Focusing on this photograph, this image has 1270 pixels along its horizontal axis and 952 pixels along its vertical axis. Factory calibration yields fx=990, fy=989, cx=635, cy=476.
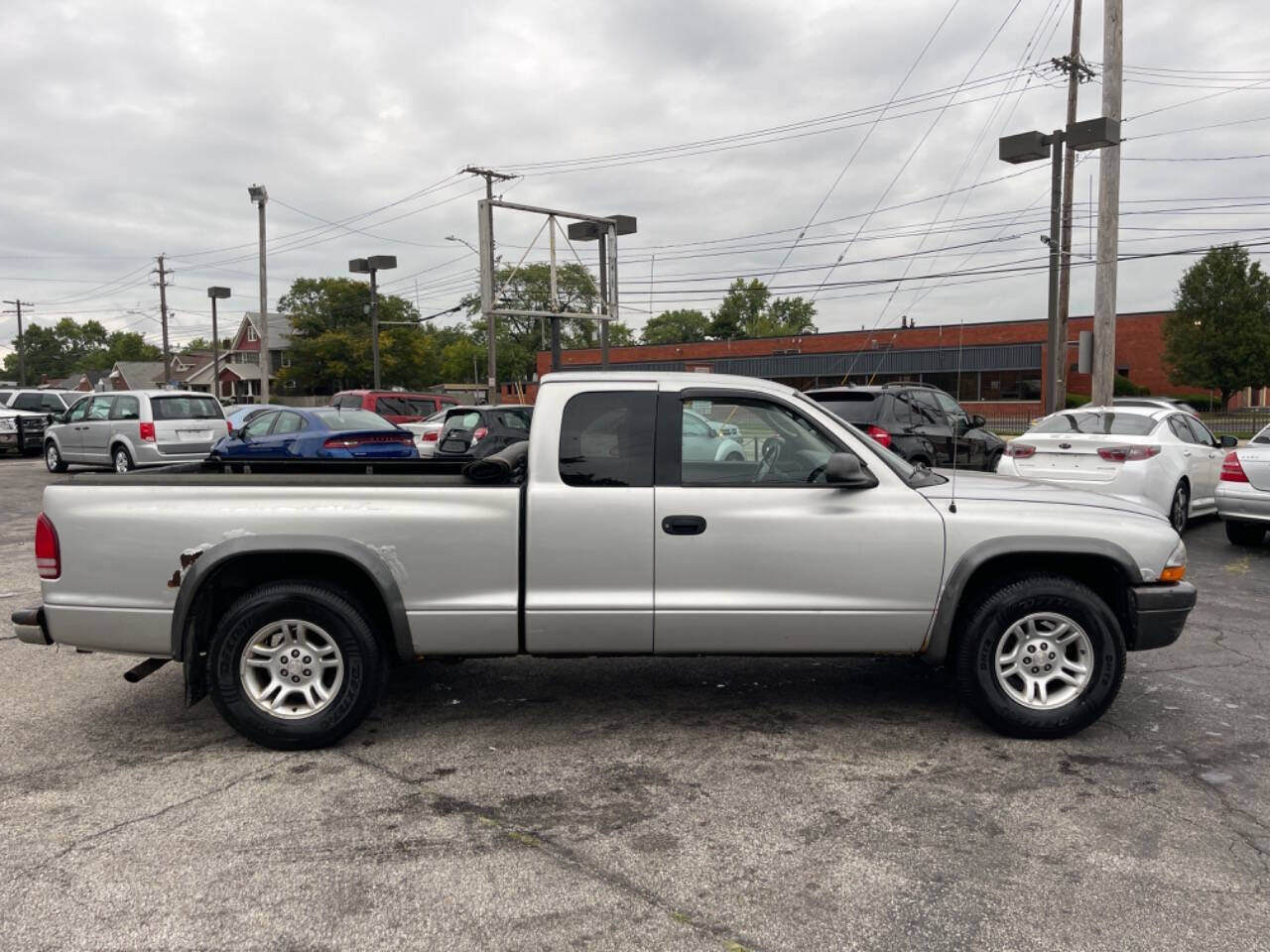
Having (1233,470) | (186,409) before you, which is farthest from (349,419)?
(1233,470)

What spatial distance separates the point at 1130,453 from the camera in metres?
10.3

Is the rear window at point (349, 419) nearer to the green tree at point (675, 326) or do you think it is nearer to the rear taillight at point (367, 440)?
the rear taillight at point (367, 440)

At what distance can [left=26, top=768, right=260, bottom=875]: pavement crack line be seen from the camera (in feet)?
11.5

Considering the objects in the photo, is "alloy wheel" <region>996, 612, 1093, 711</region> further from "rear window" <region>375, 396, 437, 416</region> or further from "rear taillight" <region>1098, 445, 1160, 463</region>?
"rear window" <region>375, 396, 437, 416</region>

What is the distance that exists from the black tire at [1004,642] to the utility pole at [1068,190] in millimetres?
19061

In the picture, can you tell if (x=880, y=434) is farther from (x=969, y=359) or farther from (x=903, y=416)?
(x=969, y=359)

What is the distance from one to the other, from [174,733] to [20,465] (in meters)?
21.7

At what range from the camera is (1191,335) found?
43.1m

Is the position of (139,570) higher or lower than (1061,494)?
lower

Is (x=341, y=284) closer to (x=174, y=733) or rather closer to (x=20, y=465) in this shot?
(x=20, y=465)

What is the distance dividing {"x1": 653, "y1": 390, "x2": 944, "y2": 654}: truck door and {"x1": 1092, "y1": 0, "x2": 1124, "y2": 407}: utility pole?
41.2 feet

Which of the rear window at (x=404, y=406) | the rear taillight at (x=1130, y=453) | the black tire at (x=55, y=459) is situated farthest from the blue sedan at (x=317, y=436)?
the rear taillight at (x=1130, y=453)

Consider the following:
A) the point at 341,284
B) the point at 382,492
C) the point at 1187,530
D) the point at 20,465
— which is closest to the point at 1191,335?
the point at 1187,530

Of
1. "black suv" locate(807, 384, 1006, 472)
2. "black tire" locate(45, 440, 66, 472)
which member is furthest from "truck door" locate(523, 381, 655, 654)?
"black tire" locate(45, 440, 66, 472)
